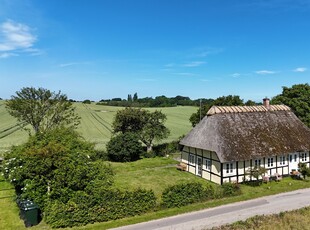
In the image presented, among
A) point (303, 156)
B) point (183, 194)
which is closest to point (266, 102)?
point (303, 156)

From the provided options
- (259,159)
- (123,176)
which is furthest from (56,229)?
(259,159)

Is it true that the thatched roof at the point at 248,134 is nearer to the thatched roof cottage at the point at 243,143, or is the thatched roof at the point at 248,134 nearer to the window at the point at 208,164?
the thatched roof cottage at the point at 243,143

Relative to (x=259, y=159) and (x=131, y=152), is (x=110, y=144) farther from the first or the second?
(x=259, y=159)

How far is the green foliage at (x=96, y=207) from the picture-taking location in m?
14.9

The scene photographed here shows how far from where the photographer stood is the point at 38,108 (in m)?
32.5

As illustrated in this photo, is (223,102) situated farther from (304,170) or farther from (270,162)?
(304,170)

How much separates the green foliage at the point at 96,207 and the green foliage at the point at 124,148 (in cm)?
1767

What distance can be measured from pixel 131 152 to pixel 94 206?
19.0m

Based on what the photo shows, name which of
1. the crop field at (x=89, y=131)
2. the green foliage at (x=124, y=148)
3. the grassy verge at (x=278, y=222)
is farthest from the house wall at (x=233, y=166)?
the crop field at (x=89, y=131)

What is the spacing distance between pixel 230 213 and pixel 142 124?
22602 mm

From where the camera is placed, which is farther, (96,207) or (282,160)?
(282,160)

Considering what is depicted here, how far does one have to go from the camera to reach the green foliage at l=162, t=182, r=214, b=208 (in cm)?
1770

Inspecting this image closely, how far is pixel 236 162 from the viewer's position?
23.2m

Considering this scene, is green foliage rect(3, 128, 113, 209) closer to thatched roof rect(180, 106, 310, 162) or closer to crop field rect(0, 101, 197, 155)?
thatched roof rect(180, 106, 310, 162)
